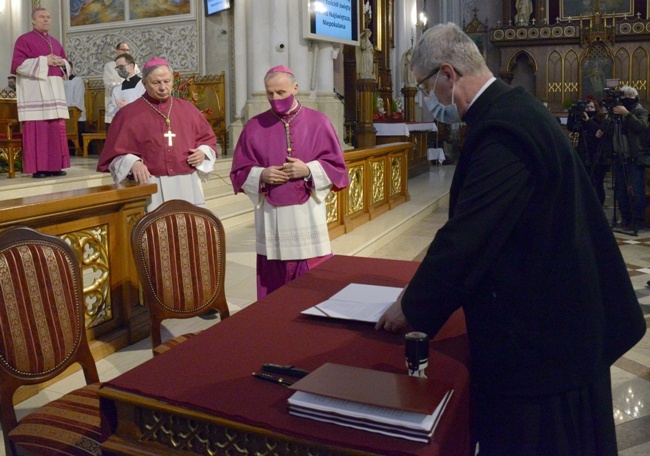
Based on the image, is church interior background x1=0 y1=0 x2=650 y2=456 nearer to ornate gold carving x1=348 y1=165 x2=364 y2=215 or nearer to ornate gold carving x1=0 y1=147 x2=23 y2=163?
ornate gold carving x1=348 y1=165 x2=364 y2=215

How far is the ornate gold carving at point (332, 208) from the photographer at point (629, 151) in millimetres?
3551

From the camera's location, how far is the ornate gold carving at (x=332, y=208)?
732cm

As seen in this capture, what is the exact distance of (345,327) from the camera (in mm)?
2016

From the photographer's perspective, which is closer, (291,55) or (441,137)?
(291,55)

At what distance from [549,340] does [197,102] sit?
1093 centimetres

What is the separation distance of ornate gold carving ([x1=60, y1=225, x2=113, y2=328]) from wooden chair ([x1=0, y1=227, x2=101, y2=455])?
1.36 metres

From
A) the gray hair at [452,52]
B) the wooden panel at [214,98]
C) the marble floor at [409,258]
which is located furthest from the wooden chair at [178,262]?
the wooden panel at [214,98]

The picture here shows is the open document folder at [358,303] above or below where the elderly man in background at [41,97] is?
below

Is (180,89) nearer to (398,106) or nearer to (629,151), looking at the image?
(629,151)

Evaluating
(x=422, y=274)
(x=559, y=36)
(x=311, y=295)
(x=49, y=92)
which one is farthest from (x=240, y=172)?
(x=559, y=36)

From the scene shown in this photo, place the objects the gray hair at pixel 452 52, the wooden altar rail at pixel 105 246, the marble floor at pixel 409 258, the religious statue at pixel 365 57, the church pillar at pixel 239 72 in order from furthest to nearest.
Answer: the religious statue at pixel 365 57, the church pillar at pixel 239 72, the wooden altar rail at pixel 105 246, the marble floor at pixel 409 258, the gray hair at pixel 452 52

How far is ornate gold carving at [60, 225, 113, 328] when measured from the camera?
3.83 meters

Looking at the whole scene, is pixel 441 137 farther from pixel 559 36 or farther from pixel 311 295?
pixel 311 295

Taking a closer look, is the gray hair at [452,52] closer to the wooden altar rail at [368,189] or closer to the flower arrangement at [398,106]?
the wooden altar rail at [368,189]
